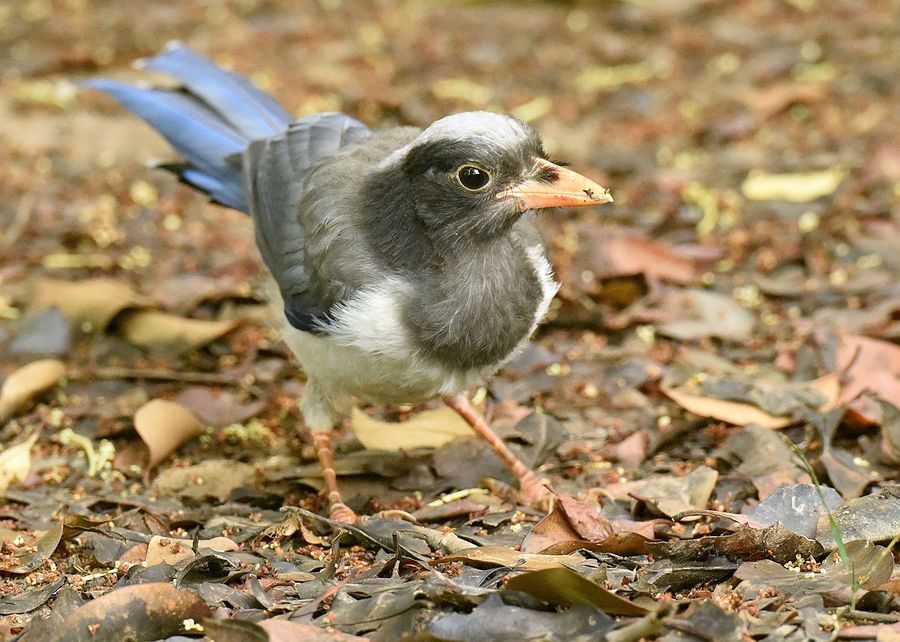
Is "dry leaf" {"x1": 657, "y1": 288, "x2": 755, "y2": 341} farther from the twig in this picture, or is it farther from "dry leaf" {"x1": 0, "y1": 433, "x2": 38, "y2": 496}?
"dry leaf" {"x1": 0, "y1": 433, "x2": 38, "y2": 496}

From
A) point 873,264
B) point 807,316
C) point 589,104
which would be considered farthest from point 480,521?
point 589,104

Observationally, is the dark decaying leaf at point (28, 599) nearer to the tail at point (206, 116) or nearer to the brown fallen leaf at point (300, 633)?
the brown fallen leaf at point (300, 633)

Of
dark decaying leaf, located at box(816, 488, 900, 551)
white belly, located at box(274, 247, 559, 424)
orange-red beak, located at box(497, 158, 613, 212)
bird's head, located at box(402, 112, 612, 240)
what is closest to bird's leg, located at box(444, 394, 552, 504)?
white belly, located at box(274, 247, 559, 424)

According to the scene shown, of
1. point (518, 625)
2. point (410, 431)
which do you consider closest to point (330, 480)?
point (410, 431)

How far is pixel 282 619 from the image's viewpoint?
12.1 ft

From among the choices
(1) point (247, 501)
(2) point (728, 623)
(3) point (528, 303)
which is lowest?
(1) point (247, 501)

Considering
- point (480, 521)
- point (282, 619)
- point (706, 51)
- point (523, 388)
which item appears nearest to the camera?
point (282, 619)

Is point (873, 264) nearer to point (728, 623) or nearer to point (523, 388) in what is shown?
point (523, 388)

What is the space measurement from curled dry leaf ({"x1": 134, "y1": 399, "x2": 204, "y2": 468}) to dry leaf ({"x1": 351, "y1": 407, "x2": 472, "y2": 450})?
2.39 feet

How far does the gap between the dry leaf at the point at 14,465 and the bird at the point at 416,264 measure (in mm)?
1161

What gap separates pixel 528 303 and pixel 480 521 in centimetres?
87

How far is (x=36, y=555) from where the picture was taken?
14.0ft

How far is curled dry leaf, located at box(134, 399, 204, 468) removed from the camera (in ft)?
17.3

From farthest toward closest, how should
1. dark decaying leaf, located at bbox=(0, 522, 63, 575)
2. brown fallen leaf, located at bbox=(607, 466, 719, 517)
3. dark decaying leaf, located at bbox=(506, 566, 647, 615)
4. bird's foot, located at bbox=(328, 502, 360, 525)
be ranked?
bird's foot, located at bbox=(328, 502, 360, 525) → brown fallen leaf, located at bbox=(607, 466, 719, 517) → dark decaying leaf, located at bbox=(0, 522, 63, 575) → dark decaying leaf, located at bbox=(506, 566, 647, 615)
